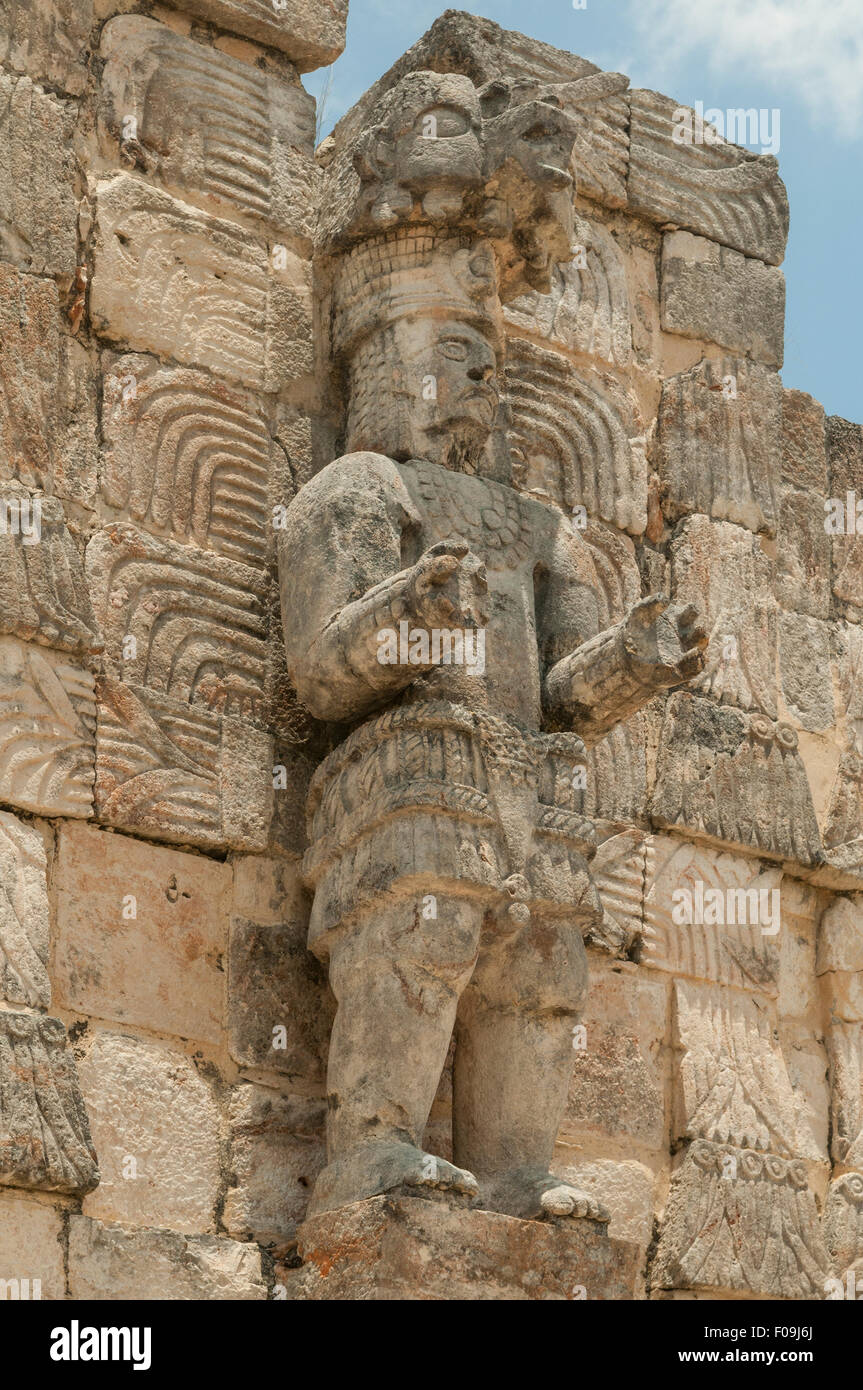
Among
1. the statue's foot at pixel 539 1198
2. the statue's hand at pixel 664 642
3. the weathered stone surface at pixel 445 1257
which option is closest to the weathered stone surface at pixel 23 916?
the weathered stone surface at pixel 445 1257

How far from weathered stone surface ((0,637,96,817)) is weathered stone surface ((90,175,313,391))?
40.2 inches

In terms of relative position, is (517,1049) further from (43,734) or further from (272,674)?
(43,734)

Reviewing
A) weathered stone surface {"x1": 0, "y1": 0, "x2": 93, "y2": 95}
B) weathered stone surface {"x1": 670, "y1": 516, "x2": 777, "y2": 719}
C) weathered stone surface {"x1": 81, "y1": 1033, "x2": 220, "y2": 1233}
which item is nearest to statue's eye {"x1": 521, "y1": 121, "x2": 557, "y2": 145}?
weathered stone surface {"x1": 0, "y1": 0, "x2": 93, "y2": 95}

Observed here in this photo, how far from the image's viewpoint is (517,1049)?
6.32 metres

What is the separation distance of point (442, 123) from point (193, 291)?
0.81 m

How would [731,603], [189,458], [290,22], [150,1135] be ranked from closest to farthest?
[150,1135] → [189,458] → [290,22] → [731,603]

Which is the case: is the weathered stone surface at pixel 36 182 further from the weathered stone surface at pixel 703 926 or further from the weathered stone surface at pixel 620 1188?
the weathered stone surface at pixel 620 1188

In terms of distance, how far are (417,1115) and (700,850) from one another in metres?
1.67

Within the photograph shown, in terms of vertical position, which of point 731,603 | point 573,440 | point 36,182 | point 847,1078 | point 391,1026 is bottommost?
point 391,1026

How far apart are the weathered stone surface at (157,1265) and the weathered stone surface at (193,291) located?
2.34 meters

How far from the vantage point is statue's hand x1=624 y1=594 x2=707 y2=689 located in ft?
20.9

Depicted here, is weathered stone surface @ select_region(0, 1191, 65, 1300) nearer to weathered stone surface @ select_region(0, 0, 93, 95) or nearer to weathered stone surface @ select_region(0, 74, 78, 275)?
weathered stone surface @ select_region(0, 74, 78, 275)

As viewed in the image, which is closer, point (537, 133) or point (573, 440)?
point (537, 133)

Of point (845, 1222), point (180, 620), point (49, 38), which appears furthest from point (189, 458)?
point (845, 1222)
